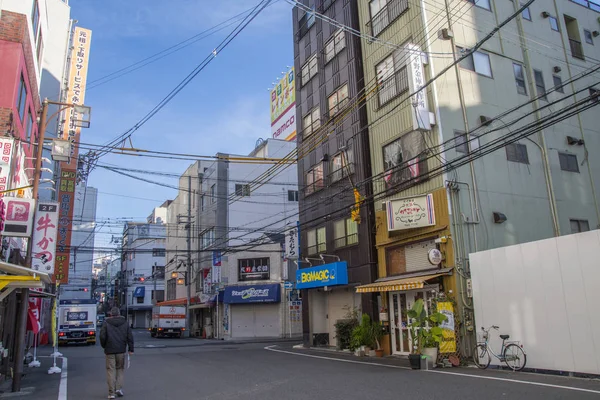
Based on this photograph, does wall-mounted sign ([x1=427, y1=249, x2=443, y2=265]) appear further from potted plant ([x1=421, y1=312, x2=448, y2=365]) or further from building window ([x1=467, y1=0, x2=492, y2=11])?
building window ([x1=467, y1=0, x2=492, y2=11])

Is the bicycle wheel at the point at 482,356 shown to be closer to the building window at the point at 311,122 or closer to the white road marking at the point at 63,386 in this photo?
the white road marking at the point at 63,386

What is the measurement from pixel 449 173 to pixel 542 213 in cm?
512

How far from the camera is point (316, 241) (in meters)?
25.3

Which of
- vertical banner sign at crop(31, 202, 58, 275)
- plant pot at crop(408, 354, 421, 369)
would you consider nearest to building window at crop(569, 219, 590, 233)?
plant pot at crop(408, 354, 421, 369)

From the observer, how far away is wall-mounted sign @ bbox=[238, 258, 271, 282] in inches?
1515

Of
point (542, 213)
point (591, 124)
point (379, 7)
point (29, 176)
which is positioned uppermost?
point (379, 7)

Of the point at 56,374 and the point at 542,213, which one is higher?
the point at 542,213

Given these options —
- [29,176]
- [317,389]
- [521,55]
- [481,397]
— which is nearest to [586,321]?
[481,397]

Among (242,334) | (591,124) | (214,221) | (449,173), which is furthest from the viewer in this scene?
(214,221)

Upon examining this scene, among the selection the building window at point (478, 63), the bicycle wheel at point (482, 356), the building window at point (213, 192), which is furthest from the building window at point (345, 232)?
the building window at point (213, 192)

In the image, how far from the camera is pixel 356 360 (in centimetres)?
1719

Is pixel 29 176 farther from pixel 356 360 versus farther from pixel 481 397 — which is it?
pixel 481 397

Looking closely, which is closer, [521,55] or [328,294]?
[521,55]

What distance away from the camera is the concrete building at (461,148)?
656 inches
